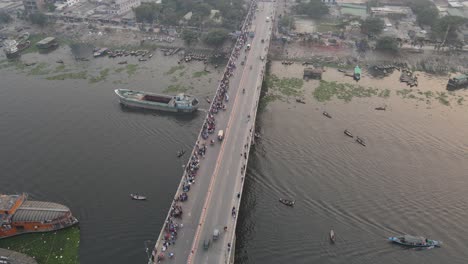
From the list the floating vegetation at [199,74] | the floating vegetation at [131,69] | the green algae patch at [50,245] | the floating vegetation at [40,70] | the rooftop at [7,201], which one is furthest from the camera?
the floating vegetation at [131,69]

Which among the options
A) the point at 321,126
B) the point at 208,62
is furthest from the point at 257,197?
the point at 208,62

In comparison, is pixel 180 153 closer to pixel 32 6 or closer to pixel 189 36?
pixel 189 36

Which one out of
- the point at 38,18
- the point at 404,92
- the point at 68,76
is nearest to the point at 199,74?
the point at 68,76

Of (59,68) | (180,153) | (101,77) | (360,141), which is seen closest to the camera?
(180,153)

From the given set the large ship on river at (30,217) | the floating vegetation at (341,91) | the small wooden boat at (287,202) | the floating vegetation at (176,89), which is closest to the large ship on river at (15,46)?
the floating vegetation at (176,89)

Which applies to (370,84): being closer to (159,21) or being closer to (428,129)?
(428,129)

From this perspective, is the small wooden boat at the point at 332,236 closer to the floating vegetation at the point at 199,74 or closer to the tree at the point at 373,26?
the floating vegetation at the point at 199,74
